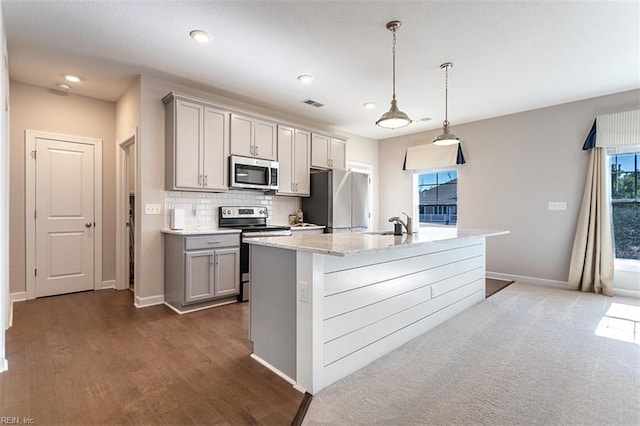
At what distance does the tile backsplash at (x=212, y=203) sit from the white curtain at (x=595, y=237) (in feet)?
13.9

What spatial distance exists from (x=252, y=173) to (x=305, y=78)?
141 cm

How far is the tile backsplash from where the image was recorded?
3.96 metres

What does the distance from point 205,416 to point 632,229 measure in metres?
5.49

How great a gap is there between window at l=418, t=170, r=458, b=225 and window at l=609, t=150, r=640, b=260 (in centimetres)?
212

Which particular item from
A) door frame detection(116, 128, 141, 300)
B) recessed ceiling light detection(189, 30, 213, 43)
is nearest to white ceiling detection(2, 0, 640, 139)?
recessed ceiling light detection(189, 30, 213, 43)

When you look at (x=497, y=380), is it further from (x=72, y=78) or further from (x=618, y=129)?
(x=72, y=78)

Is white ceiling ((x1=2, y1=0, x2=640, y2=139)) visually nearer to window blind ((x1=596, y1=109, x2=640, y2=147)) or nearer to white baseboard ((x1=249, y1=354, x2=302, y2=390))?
window blind ((x1=596, y1=109, x2=640, y2=147))

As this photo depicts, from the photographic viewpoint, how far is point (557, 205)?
468 cm

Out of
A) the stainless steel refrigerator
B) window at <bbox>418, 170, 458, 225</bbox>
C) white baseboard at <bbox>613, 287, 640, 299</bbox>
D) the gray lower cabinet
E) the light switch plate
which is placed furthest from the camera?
window at <bbox>418, 170, 458, 225</bbox>

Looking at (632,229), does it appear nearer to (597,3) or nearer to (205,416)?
(597,3)

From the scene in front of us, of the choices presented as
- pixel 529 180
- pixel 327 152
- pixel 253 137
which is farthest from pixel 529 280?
pixel 253 137

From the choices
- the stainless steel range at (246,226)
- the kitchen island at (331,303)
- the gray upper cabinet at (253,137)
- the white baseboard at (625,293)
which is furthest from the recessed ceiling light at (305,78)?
the white baseboard at (625,293)

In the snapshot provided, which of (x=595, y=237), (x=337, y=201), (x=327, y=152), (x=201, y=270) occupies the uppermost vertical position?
(x=327, y=152)

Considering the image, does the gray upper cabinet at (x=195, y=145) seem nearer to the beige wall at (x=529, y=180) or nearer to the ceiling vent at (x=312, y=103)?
the ceiling vent at (x=312, y=103)
